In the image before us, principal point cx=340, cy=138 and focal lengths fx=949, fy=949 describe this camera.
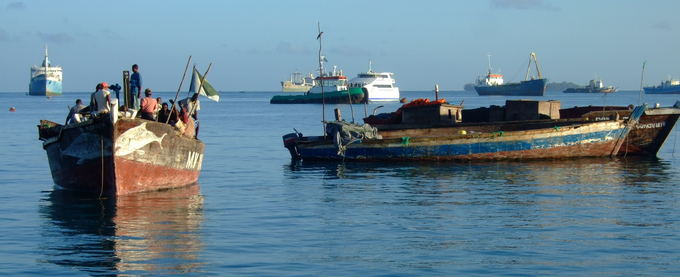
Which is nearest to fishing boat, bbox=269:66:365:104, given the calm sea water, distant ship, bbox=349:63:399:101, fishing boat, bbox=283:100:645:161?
distant ship, bbox=349:63:399:101

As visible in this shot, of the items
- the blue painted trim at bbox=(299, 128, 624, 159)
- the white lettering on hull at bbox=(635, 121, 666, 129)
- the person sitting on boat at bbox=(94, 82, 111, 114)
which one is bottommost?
the blue painted trim at bbox=(299, 128, 624, 159)

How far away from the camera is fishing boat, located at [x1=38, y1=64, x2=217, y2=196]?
66.0 feet

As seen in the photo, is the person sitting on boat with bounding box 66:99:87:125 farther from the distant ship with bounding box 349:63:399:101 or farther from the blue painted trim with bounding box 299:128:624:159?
the distant ship with bounding box 349:63:399:101

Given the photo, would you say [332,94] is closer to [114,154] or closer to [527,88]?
[527,88]

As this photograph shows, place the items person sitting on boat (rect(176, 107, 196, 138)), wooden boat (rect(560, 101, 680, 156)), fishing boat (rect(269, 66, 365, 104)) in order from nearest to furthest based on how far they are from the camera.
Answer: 1. person sitting on boat (rect(176, 107, 196, 138))
2. wooden boat (rect(560, 101, 680, 156))
3. fishing boat (rect(269, 66, 365, 104))

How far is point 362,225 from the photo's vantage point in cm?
1759

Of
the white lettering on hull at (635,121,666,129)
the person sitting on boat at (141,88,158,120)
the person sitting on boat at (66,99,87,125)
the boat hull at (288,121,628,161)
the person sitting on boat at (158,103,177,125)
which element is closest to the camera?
the person sitting on boat at (66,99,87,125)

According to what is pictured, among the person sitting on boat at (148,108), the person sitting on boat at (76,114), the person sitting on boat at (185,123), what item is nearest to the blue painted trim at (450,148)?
the person sitting on boat at (185,123)

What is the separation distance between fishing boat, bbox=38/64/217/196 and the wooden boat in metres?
16.7

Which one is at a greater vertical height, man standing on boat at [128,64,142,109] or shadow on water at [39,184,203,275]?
man standing on boat at [128,64,142,109]

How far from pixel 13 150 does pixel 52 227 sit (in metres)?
22.9

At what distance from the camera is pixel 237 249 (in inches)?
594

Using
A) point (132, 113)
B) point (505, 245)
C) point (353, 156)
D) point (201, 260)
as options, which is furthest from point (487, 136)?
point (201, 260)

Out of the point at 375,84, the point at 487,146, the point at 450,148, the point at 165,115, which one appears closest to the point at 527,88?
the point at 375,84
